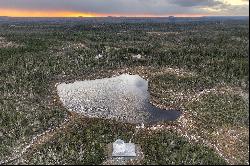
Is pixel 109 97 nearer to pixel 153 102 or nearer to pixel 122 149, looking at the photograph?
pixel 153 102

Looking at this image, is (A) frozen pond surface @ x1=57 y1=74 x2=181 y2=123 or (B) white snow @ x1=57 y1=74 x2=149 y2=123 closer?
(A) frozen pond surface @ x1=57 y1=74 x2=181 y2=123

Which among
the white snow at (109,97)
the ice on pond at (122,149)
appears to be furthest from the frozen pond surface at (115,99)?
the ice on pond at (122,149)

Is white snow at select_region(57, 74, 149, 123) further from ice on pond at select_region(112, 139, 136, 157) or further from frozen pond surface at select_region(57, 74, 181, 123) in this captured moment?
ice on pond at select_region(112, 139, 136, 157)

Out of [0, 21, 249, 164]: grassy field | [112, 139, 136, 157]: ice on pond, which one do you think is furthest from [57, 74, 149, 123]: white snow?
[112, 139, 136, 157]: ice on pond

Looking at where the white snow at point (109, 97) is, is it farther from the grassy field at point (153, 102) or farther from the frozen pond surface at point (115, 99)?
the grassy field at point (153, 102)

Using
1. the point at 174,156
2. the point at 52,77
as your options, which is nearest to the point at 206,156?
the point at 174,156

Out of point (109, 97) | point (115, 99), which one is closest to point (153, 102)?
point (115, 99)
